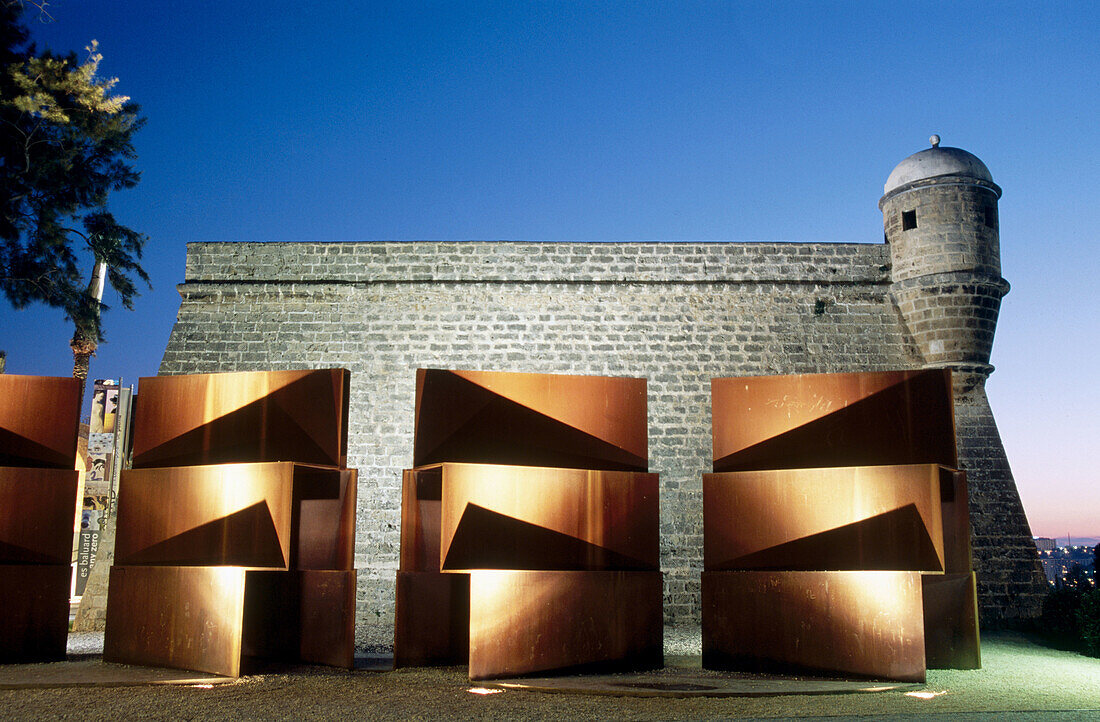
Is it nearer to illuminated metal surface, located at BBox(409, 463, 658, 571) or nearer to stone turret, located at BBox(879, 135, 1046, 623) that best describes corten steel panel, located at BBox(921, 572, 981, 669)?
illuminated metal surface, located at BBox(409, 463, 658, 571)

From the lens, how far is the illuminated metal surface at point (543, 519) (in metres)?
6.44

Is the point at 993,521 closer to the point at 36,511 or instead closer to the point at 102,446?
the point at 36,511

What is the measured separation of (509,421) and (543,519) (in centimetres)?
87

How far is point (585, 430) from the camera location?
7059 mm

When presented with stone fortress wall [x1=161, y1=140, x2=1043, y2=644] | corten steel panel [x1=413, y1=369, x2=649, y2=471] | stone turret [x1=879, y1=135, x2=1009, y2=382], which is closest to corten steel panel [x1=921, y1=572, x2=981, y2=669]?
corten steel panel [x1=413, y1=369, x2=649, y2=471]

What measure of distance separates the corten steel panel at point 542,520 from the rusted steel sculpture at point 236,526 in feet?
3.81

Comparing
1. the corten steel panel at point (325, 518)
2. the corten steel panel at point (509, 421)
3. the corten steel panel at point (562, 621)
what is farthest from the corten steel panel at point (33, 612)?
the corten steel panel at point (562, 621)

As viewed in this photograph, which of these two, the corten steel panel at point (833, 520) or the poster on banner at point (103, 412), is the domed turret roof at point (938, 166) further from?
the poster on banner at point (103, 412)

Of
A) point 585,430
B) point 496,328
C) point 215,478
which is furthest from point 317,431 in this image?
point 496,328

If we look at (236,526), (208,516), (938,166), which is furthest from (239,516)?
(938,166)

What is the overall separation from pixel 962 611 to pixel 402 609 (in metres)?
4.69

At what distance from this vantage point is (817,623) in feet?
21.1

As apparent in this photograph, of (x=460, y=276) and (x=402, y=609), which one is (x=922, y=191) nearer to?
(x=460, y=276)

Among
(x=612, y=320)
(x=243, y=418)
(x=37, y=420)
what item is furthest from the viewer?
(x=612, y=320)
